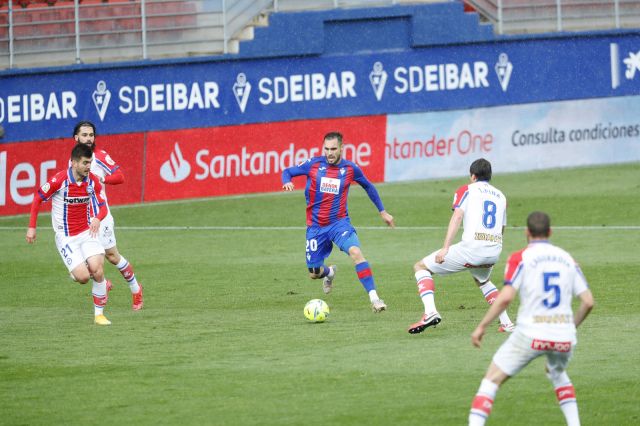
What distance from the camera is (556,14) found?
93.0 feet

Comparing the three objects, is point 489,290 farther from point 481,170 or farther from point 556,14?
point 556,14

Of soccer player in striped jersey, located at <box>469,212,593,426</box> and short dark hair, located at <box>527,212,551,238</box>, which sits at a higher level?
short dark hair, located at <box>527,212,551,238</box>

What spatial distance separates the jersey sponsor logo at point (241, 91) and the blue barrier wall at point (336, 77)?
21mm

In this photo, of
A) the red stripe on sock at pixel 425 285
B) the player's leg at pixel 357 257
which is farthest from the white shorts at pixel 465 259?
the player's leg at pixel 357 257

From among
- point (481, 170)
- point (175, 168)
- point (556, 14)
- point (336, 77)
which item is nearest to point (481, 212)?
point (481, 170)

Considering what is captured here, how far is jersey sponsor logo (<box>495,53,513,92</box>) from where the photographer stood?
27295mm

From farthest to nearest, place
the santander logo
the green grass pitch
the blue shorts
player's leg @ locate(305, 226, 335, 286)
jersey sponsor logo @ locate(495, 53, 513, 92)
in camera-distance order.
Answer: jersey sponsor logo @ locate(495, 53, 513, 92) < the santander logo < player's leg @ locate(305, 226, 335, 286) < the blue shorts < the green grass pitch

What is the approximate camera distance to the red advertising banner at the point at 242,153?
24375mm

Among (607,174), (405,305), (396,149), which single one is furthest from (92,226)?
(607,174)

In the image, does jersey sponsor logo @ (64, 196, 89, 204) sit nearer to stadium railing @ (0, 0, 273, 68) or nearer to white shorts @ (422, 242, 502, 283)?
white shorts @ (422, 242, 502, 283)

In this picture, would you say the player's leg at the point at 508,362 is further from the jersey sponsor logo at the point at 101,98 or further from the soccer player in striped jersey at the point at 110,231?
the jersey sponsor logo at the point at 101,98

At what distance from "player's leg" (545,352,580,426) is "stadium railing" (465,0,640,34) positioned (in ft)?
66.2

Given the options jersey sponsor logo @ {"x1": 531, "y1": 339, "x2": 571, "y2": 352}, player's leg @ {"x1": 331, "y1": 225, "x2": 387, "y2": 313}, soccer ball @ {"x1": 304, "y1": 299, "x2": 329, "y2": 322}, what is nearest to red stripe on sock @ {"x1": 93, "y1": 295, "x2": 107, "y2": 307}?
soccer ball @ {"x1": 304, "y1": 299, "x2": 329, "y2": 322}

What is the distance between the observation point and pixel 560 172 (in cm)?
2709
